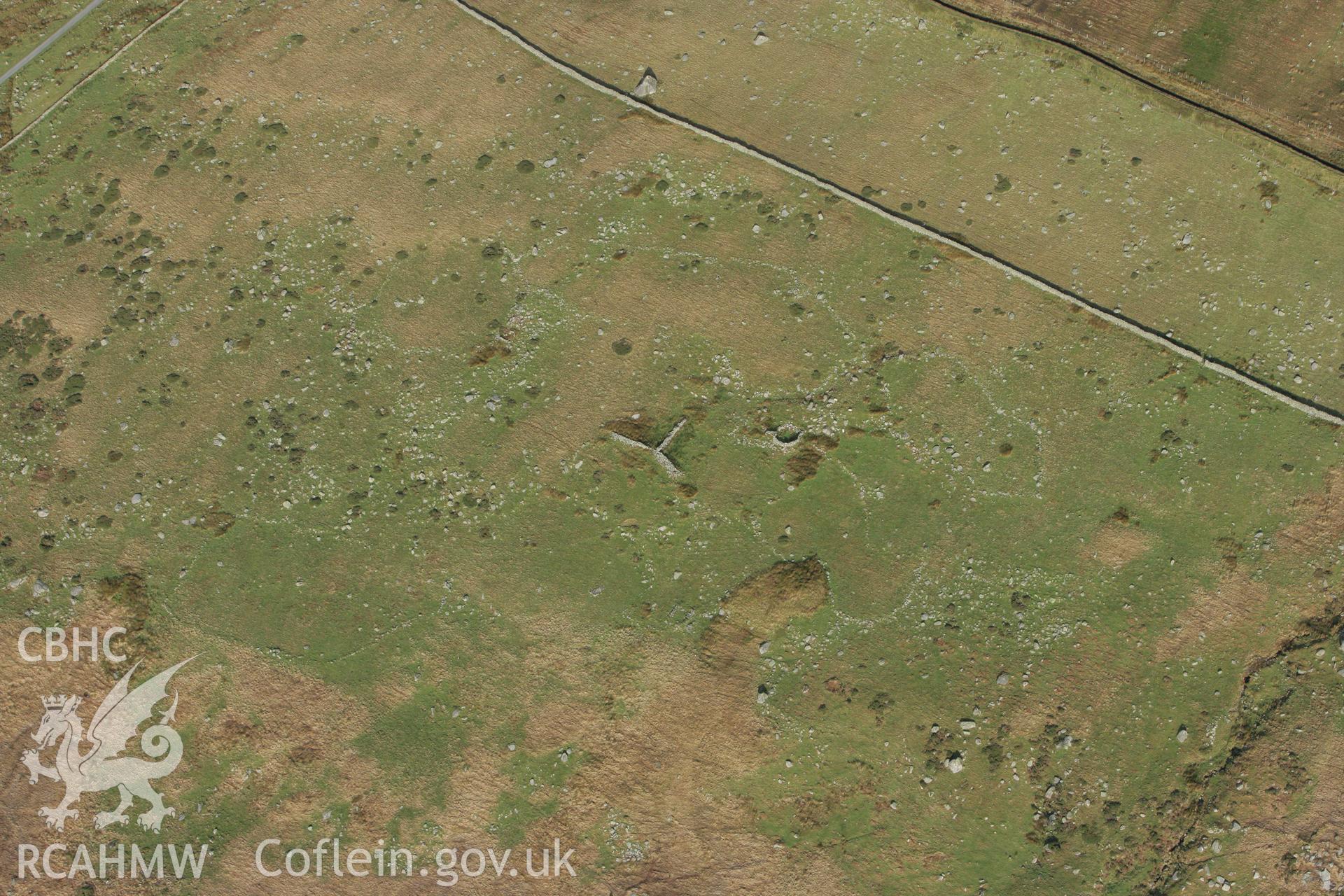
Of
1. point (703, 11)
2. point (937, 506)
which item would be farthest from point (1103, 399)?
point (703, 11)

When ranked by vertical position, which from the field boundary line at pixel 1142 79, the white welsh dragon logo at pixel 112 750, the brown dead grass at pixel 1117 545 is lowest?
the white welsh dragon logo at pixel 112 750

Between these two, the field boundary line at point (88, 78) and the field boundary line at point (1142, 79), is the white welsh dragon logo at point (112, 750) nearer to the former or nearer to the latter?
the field boundary line at point (88, 78)

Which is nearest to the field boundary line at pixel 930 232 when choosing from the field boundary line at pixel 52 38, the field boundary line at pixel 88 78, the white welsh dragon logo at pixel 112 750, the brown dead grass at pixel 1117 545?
the brown dead grass at pixel 1117 545

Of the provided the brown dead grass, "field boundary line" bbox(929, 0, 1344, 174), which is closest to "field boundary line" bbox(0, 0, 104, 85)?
"field boundary line" bbox(929, 0, 1344, 174)

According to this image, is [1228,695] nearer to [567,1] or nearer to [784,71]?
[784,71]

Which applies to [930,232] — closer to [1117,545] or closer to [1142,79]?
[1142,79]

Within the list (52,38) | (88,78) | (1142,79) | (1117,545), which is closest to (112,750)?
(88,78)
